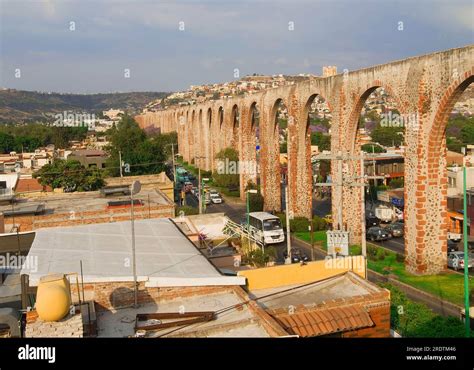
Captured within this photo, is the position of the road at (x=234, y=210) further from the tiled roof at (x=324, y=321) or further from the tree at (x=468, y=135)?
the tree at (x=468, y=135)

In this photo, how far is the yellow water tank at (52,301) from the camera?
614 cm

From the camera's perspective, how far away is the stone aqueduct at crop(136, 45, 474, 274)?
57.6 feet

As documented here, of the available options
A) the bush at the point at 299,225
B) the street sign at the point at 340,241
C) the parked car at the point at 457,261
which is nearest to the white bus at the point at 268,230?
the bush at the point at 299,225

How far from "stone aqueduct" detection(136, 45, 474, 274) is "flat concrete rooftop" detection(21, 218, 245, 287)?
22.4ft

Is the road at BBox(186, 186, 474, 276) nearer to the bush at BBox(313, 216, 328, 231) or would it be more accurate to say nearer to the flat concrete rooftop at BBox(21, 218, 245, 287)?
the bush at BBox(313, 216, 328, 231)

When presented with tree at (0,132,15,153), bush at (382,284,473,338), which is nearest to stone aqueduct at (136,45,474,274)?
bush at (382,284,473,338)

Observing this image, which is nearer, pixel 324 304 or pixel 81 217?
pixel 324 304

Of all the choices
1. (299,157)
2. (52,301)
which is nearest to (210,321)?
(52,301)

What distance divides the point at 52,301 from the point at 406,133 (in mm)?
15965

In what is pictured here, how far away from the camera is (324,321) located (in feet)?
26.3

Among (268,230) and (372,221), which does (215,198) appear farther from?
(268,230)
